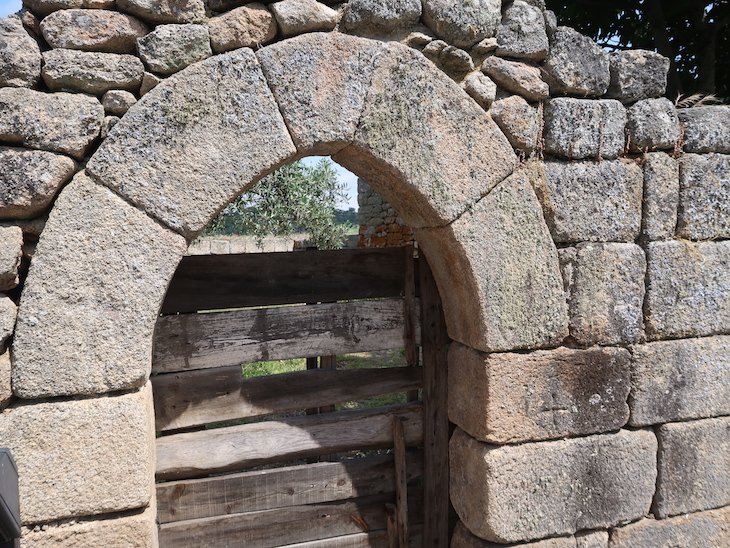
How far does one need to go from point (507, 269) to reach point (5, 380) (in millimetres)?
1933

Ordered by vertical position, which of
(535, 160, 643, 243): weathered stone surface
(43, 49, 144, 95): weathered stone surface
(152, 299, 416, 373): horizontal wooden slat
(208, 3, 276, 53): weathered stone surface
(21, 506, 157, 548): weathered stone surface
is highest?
(208, 3, 276, 53): weathered stone surface

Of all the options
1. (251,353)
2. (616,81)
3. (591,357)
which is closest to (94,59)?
(251,353)

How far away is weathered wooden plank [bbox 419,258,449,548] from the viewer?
2.95 metres

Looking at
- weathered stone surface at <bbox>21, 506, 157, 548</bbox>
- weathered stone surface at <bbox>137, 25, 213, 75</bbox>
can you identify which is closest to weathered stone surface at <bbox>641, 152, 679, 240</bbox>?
weathered stone surface at <bbox>137, 25, 213, 75</bbox>

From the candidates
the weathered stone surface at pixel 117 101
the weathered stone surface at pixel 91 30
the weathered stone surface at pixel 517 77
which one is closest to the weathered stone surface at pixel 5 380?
the weathered stone surface at pixel 117 101

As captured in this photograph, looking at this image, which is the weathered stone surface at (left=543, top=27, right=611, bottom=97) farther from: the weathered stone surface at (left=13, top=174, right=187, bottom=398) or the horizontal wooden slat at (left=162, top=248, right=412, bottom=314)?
the weathered stone surface at (left=13, top=174, right=187, bottom=398)

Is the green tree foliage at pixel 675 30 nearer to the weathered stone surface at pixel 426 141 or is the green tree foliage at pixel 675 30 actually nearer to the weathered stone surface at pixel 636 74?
the weathered stone surface at pixel 636 74

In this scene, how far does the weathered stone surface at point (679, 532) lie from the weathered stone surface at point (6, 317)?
2.71m

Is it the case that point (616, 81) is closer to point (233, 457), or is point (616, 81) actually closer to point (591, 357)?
point (591, 357)

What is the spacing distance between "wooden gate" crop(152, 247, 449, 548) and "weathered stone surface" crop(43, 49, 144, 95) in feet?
2.89

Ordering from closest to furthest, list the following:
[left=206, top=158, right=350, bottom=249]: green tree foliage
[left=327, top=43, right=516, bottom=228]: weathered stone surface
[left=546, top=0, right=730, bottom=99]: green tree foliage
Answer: [left=327, top=43, right=516, bottom=228]: weathered stone surface → [left=546, top=0, right=730, bottom=99]: green tree foliage → [left=206, top=158, right=350, bottom=249]: green tree foliage

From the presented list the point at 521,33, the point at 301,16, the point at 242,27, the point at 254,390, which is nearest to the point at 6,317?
the point at 254,390

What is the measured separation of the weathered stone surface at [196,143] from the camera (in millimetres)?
1988

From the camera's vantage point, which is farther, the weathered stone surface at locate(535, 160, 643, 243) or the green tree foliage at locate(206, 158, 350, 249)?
the green tree foliage at locate(206, 158, 350, 249)
